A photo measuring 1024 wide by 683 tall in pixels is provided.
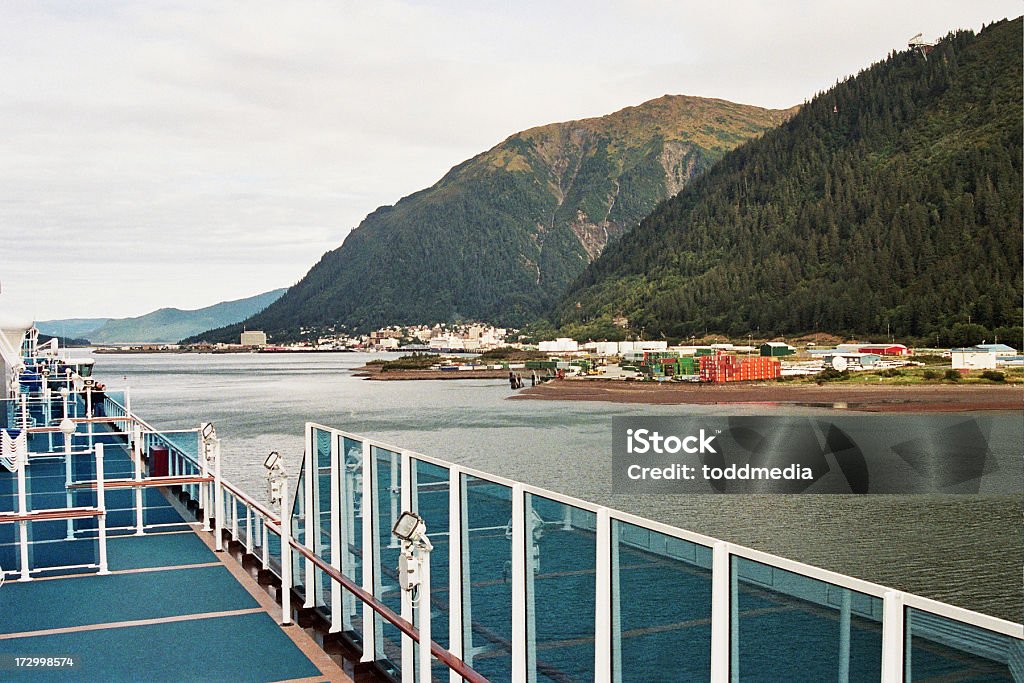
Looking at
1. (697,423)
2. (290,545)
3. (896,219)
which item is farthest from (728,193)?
(290,545)

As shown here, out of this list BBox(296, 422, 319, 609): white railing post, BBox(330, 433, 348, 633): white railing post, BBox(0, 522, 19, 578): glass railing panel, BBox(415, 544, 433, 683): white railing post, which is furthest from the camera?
BBox(0, 522, 19, 578): glass railing panel

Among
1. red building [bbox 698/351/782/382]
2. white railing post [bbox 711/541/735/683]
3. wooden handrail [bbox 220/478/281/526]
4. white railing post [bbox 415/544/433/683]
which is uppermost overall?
white railing post [bbox 711/541/735/683]

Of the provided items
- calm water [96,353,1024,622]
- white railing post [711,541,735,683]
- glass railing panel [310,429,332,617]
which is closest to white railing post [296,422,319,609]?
glass railing panel [310,429,332,617]

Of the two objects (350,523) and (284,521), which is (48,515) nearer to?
(284,521)

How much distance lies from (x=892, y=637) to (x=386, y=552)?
2435mm

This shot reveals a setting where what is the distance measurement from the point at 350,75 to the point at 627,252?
52895 mm

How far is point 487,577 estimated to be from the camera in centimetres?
288

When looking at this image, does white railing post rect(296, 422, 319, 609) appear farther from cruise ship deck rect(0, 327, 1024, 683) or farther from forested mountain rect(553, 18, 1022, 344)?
forested mountain rect(553, 18, 1022, 344)

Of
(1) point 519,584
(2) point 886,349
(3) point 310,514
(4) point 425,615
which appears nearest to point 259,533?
(3) point 310,514

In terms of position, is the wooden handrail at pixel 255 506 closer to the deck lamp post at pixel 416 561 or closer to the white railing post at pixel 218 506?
the white railing post at pixel 218 506

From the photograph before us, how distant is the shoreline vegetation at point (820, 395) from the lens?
65.2 m

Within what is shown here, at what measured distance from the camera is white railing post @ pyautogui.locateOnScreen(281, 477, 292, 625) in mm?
4109

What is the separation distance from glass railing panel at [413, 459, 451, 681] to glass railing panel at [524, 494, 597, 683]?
50cm

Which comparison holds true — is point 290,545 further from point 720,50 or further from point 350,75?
point 720,50
